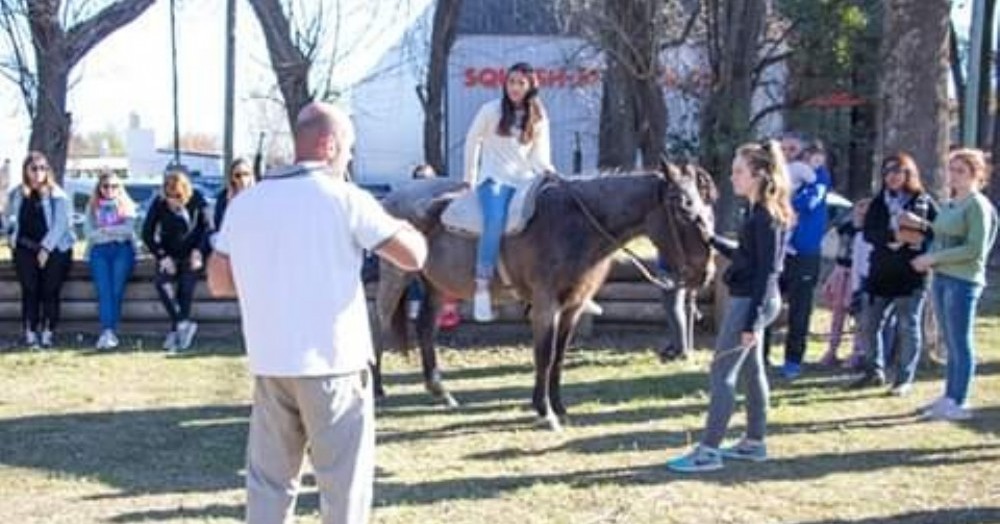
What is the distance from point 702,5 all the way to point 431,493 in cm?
1607

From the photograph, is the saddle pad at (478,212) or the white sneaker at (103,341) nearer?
the saddle pad at (478,212)

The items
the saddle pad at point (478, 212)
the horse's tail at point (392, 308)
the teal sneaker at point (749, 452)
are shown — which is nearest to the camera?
the teal sneaker at point (749, 452)

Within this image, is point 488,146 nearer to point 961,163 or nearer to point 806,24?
point 961,163

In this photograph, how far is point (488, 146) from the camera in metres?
8.41

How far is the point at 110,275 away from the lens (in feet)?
40.4

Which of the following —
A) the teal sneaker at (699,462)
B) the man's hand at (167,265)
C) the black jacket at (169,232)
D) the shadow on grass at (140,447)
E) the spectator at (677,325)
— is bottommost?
the shadow on grass at (140,447)

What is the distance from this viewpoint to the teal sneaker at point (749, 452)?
7168mm

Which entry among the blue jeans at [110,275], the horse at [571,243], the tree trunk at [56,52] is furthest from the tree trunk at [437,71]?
the horse at [571,243]

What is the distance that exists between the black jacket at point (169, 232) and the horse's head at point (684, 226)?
18.8 feet

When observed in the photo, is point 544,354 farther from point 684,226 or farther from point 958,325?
point 958,325

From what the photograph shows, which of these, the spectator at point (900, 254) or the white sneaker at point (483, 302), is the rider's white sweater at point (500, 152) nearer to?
the white sneaker at point (483, 302)

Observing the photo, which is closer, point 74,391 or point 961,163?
point 961,163

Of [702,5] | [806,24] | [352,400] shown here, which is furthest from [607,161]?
[352,400]

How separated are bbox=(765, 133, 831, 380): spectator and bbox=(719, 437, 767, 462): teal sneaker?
9.39 ft
